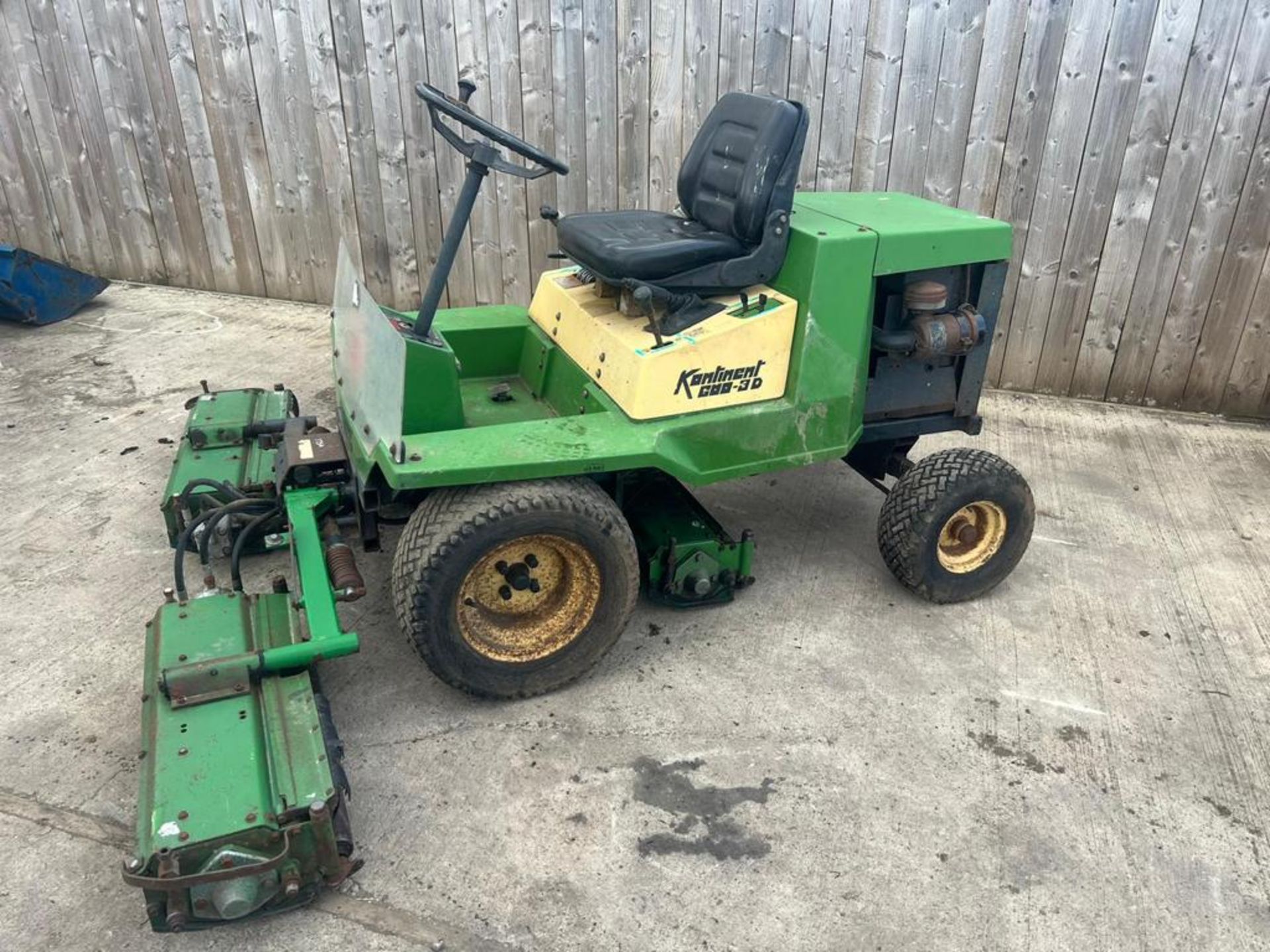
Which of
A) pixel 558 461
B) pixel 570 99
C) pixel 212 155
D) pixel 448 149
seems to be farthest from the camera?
pixel 212 155

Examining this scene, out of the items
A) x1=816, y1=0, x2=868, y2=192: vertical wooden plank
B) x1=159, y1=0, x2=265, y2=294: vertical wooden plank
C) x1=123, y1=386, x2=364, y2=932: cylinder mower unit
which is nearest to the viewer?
x1=123, y1=386, x2=364, y2=932: cylinder mower unit

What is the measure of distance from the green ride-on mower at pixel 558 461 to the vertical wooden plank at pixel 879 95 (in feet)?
4.50

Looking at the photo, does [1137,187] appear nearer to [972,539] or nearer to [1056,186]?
[1056,186]

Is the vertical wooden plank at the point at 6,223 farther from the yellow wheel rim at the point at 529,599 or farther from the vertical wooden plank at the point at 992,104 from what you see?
the vertical wooden plank at the point at 992,104

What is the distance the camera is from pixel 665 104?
483cm

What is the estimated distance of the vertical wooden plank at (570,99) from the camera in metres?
4.79

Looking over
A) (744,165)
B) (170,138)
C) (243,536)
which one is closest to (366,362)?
(243,536)

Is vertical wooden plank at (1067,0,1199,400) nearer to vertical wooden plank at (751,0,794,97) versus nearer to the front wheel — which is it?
vertical wooden plank at (751,0,794,97)

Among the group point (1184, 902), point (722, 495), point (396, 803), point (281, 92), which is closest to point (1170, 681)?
point (1184, 902)

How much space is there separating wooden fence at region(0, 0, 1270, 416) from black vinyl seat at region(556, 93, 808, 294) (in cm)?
179

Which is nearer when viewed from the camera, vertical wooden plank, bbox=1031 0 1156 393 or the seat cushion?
the seat cushion

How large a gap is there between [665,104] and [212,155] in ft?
9.16

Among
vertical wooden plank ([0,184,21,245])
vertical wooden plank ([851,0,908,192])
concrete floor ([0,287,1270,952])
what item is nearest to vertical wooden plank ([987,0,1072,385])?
vertical wooden plank ([851,0,908,192])

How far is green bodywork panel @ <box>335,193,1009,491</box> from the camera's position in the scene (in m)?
2.58
